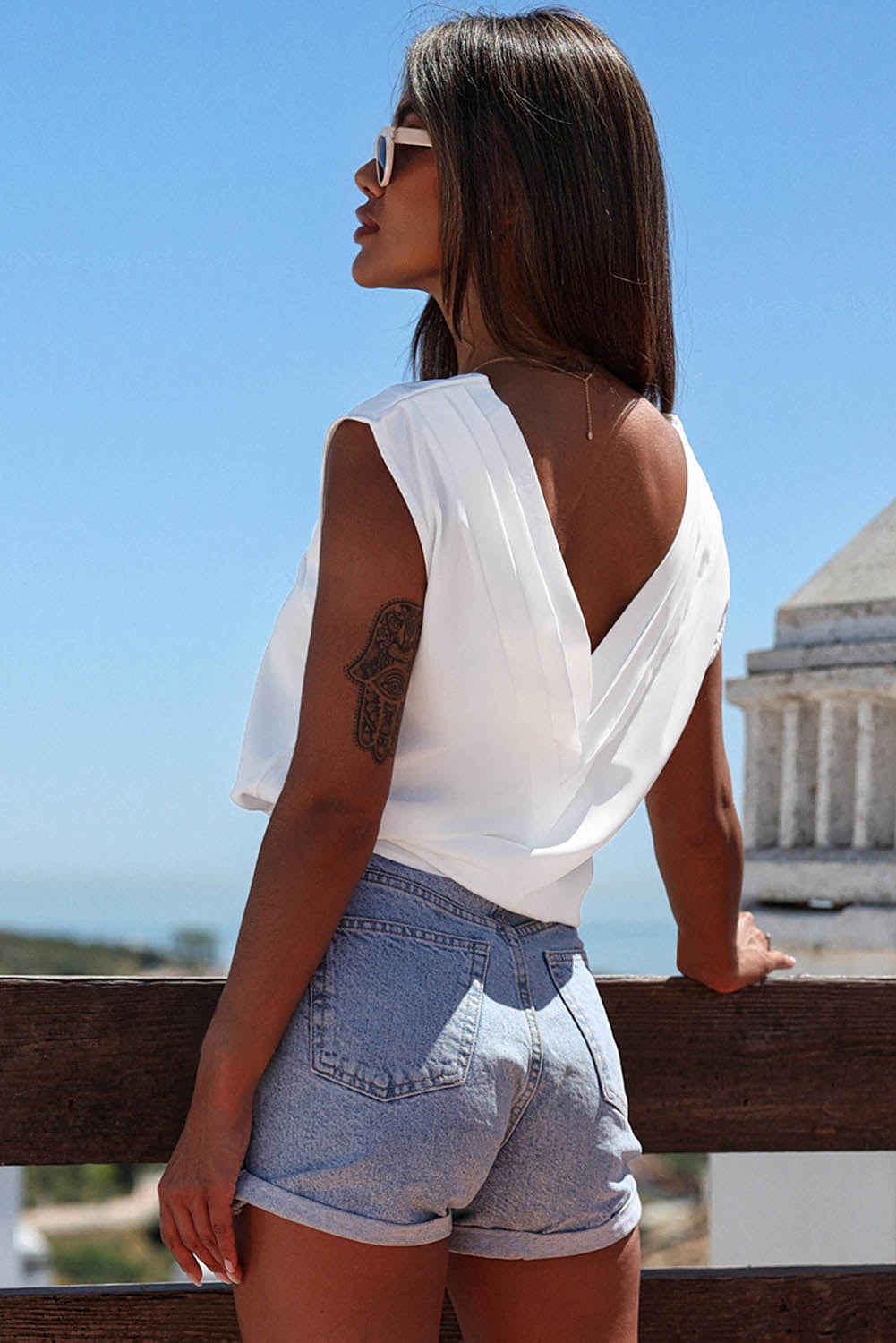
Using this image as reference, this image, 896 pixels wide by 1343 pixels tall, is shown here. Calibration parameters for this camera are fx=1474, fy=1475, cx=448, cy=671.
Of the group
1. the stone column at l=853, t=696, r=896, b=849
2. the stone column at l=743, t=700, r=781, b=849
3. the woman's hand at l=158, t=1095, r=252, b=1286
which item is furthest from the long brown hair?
the stone column at l=743, t=700, r=781, b=849

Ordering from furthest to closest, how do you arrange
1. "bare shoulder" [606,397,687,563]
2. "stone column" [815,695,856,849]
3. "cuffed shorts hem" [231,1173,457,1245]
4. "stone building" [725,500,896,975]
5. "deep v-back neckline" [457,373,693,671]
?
"stone column" [815,695,856,849], "stone building" [725,500,896,975], "bare shoulder" [606,397,687,563], "deep v-back neckline" [457,373,693,671], "cuffed shorts hem" [231,1173,457,1245]

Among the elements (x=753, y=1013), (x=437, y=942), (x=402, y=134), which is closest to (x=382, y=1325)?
(x=437, y=942)

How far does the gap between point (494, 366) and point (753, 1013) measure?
98cm

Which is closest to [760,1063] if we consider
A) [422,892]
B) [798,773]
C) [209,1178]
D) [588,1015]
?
[588,1015]

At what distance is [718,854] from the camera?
1775 mm

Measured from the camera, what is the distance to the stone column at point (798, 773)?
178 inches

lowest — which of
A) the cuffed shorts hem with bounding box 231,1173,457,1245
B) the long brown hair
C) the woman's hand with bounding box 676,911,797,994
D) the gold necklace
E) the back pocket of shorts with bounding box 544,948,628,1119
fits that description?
the cuffed shorts hem with bounding box 231,1173,457,1245

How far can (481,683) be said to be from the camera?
1354 mm

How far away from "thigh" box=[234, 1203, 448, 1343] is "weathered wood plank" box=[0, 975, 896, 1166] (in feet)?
1.73

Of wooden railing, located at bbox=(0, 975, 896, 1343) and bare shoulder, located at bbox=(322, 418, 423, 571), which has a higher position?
bare shoulder, located at bbox=(322, 418, 423, 571)

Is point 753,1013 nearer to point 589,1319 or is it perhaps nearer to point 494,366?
point 589,1319

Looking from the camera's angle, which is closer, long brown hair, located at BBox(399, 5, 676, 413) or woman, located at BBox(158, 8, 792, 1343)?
→ woman, located at BBox(158, 8, 792, 1343)

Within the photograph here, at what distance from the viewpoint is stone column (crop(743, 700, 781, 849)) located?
459 cm

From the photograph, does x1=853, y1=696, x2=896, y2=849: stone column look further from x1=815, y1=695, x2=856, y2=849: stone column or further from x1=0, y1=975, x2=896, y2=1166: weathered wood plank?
x1=0, y1=975, x2=896, y2=1166: weathered wood plank
